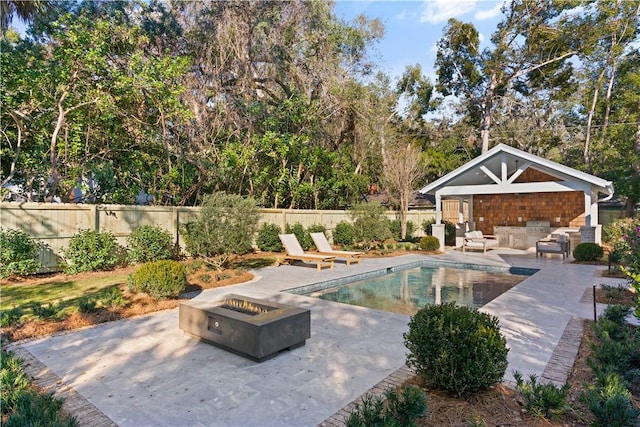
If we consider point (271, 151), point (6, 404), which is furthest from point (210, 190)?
point (6, 404)

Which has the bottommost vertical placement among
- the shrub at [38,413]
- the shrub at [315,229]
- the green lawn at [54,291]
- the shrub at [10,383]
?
the green lawn at [54,291]

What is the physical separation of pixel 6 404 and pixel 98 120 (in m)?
10.9

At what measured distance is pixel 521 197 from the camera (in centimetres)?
1989

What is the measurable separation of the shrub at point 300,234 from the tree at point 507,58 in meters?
15.4

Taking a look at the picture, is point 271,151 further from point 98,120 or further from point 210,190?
point 98,120

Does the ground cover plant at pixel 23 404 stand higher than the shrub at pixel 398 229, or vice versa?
the shrub at pixel 398 229

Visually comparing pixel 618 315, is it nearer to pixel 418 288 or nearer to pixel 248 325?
pixel 418 288

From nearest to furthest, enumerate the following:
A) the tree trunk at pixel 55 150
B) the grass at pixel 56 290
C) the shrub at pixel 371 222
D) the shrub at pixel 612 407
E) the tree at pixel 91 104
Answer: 1. the shrub at pixel 612 407
2. the grass at pixel 56 290
3. the tree at pixel 91 104
4. the tree trunk at pixel 55 150
5. the shrub at pixel 371 222

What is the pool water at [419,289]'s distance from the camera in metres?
7.93

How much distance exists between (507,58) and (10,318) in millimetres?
27955

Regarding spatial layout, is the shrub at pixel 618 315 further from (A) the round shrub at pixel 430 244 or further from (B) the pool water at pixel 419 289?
(A) the round shrub at pixel 430 244

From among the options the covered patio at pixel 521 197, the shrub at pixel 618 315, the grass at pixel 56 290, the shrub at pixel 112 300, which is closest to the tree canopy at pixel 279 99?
the covered patio at pixel 521 197

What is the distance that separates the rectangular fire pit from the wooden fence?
22.4ft

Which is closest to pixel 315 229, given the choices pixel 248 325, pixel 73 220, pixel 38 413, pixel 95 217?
pixel 95 217
